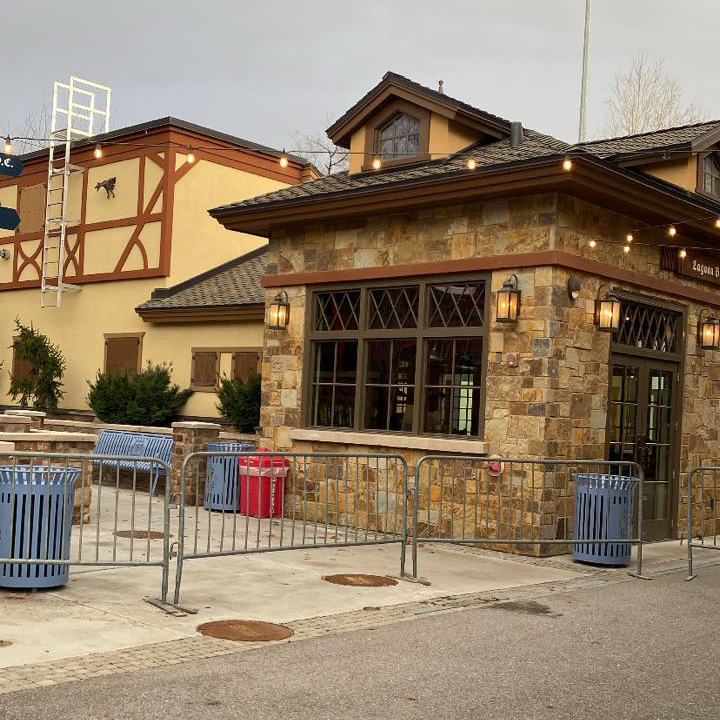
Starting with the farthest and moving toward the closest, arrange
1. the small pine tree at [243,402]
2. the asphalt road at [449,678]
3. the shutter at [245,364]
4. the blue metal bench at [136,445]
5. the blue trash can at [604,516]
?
the shutter at [245,364], the small pine tree at [243,402], the blue metal bench at [136,445], the blue trash can at [604,516], the asphalt road at [449,678]

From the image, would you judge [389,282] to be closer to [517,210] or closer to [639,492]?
[517,210]

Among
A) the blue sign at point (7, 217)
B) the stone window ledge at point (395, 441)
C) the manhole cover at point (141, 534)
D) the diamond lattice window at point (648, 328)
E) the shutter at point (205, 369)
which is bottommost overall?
the manhole cover at point (141, 534)

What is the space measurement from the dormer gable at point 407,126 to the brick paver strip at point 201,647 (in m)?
7.04

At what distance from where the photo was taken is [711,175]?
13219mm

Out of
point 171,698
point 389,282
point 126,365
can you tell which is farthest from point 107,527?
point 126,365


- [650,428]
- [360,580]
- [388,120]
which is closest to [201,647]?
[360,580]

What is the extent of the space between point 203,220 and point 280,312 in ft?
27.4

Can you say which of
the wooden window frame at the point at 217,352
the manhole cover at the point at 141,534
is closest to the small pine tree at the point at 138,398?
the wooden window frame at the point at 217,352

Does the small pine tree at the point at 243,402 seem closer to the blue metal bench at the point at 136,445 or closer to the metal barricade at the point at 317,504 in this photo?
the blue metal bench at the point at 136,445

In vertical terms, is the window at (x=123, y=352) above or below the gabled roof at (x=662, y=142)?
below

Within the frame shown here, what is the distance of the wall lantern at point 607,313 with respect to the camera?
10.9 meters

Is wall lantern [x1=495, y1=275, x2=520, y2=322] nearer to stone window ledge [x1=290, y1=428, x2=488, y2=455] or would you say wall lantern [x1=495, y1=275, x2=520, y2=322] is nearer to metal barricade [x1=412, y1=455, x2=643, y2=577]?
stone window ledge [x1=290, y1=428, x2=488, y2=455]

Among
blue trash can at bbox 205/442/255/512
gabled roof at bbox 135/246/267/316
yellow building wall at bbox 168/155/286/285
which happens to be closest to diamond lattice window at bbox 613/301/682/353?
blue trash can at bbox 205/442/255/512

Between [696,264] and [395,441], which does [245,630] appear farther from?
[696,264]
